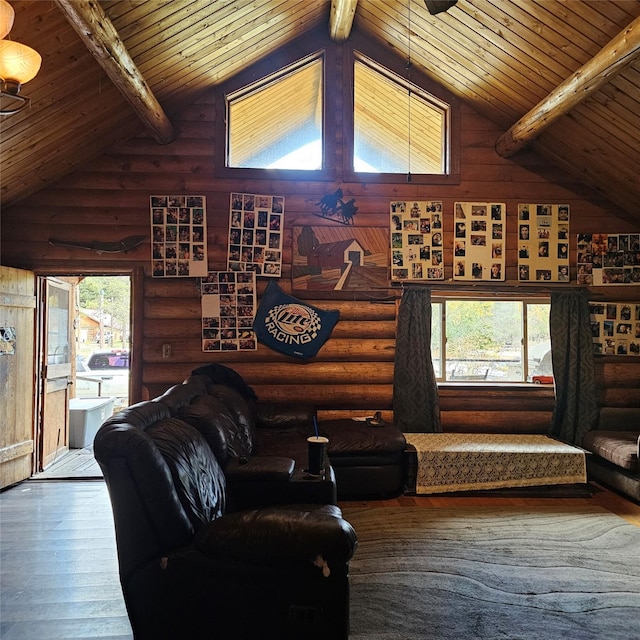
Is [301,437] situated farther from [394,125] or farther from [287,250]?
[394,125]

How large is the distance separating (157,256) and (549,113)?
3.95 m

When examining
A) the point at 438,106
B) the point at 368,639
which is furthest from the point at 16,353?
the point at 438,106

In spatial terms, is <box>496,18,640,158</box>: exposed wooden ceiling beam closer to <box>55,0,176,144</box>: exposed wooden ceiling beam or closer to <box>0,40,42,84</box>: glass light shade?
<box>55,0,176,144</box>: exposed wooden ceiling beam

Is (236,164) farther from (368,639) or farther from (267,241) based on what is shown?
(368,639)

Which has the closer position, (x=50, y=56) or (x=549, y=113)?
(x=50, y=56)

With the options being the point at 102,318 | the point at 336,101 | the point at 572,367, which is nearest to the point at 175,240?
the point at 336,101

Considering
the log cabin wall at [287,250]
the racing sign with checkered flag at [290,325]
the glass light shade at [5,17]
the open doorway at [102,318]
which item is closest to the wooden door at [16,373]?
the log cabin wall at [287,250]

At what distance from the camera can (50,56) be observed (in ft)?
10.5

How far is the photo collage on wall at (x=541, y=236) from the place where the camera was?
508 centimetres

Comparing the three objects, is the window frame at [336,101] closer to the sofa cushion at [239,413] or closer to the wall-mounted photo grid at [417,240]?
the wall-mounted photo grid at [417,240]

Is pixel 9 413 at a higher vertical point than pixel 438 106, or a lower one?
lower

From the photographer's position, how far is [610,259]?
5.09 meters

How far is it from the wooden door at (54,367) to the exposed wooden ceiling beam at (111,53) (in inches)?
87.0

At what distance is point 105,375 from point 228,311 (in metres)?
6.16
